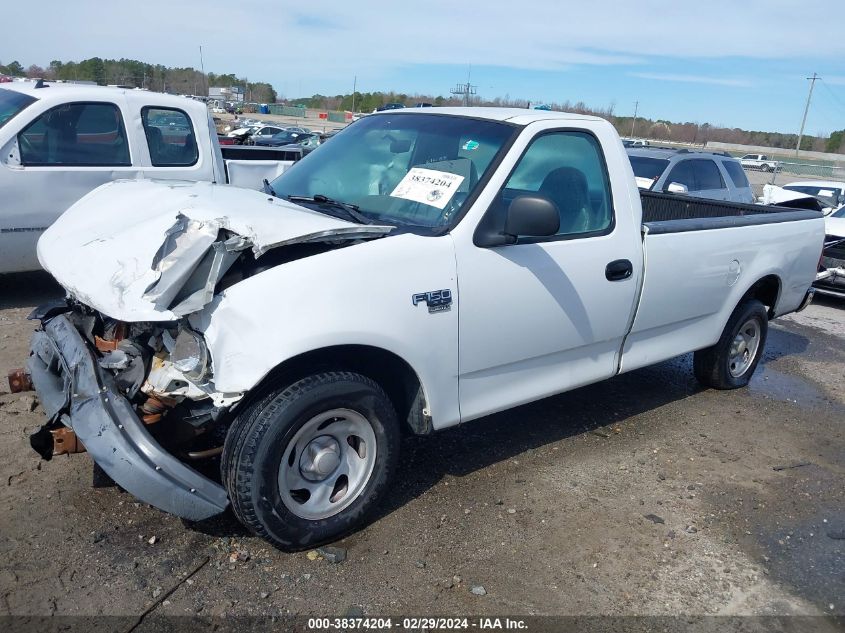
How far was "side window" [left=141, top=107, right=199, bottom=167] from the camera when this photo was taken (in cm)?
704

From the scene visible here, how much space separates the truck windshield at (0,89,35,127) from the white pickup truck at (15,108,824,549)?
3.13 m

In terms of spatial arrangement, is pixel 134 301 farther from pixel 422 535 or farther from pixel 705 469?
pixel 705 469

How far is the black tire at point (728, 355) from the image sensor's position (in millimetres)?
5504

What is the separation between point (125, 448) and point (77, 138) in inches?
191

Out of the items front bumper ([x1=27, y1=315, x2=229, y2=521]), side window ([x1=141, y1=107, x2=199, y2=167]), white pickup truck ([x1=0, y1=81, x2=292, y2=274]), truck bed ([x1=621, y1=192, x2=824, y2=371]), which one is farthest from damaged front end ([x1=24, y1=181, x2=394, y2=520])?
side window ([x1=141, y1=107, x2=199, y2=167])

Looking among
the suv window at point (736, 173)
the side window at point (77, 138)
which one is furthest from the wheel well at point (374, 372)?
the suv window at point (736, 173)

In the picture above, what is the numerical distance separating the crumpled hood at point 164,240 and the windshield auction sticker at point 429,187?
1.38 feet

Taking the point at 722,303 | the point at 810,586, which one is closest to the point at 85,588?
the point at 810,586

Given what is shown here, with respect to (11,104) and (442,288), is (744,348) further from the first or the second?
(11,104)

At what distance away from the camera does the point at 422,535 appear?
3.49 metres

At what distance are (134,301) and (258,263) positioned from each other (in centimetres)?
53

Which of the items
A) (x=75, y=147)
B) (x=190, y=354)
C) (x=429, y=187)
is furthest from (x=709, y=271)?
(x=75, y=147)

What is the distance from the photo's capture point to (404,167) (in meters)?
3.96

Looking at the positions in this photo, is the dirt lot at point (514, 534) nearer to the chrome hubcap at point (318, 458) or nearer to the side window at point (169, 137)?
the chrome hubcap at point (318, 458)
